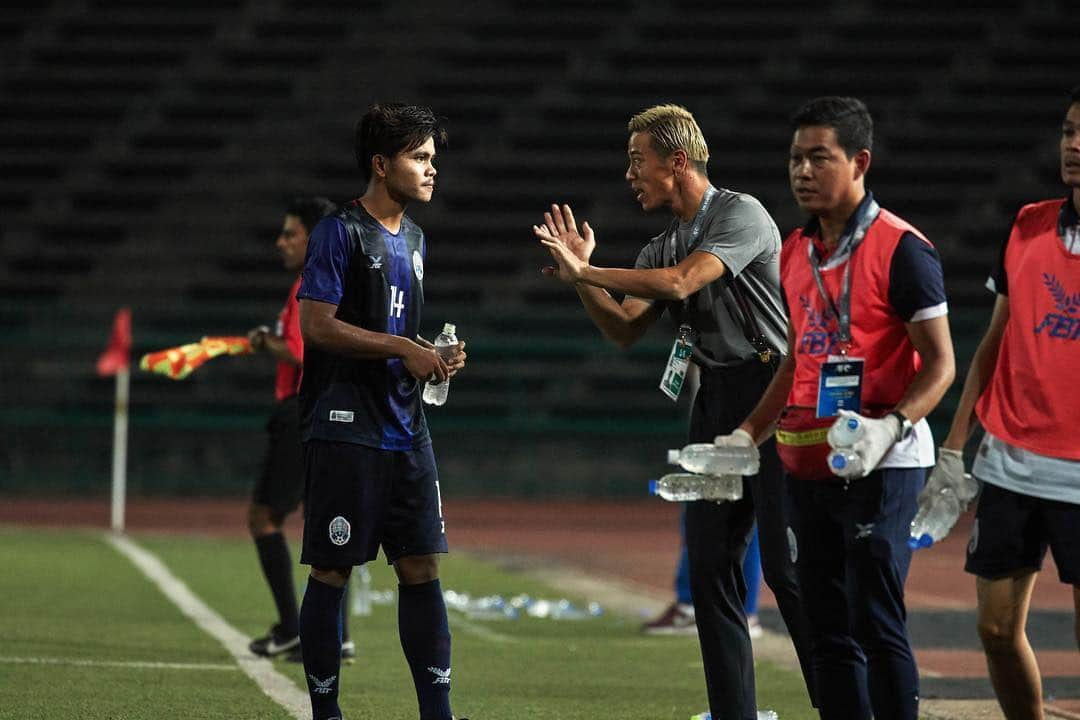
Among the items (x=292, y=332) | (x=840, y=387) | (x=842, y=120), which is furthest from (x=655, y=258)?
(x=292, y=332)

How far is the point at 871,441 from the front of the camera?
5207mm

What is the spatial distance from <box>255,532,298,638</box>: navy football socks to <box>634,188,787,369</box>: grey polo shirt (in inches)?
147

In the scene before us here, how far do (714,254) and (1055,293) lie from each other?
130 cm

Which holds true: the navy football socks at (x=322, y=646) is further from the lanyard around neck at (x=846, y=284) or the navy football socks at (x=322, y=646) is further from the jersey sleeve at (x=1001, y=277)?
the jersey sleeve at (x=1001, y=277)

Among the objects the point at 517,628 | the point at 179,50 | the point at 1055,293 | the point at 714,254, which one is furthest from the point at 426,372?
the point at 179,50

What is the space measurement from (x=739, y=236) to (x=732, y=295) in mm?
281

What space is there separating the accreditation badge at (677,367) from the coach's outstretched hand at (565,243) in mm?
505

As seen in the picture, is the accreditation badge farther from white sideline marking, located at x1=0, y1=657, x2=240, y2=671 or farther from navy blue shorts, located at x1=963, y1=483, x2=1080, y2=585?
white sideline marking, located at x1=0, y1=657, x2=240, y2=671

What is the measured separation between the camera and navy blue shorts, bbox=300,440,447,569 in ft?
20.9

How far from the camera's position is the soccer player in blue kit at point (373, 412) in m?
6.37

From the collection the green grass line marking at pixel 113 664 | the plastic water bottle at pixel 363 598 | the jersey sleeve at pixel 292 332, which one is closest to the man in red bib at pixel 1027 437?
the jersey sleeve at pixel 292 332

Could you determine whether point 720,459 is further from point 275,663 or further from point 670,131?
point 275,663

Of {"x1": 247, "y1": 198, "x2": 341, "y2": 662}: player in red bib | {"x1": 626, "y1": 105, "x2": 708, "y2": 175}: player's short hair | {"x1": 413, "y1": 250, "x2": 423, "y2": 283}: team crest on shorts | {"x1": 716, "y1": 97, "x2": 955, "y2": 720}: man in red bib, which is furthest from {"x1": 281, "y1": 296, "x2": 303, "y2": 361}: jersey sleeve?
{"x1": 716, "y1": 97, "x2": 955, "y2": 720}: man in red bib

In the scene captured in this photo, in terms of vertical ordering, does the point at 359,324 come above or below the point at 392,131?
below
